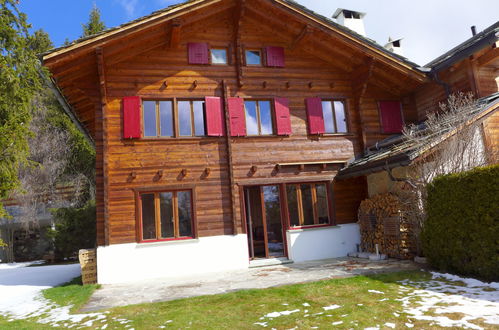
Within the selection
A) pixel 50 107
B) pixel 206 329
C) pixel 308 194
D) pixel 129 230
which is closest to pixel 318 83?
pixel 308 194

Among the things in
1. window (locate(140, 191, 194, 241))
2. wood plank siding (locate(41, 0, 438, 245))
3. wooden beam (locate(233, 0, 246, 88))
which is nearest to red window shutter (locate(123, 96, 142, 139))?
wood plank siding (locate(41, 0, 438, 245))

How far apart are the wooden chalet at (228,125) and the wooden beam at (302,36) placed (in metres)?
0.07

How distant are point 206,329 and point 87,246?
15.0 meters

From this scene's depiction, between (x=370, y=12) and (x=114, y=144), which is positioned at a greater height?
(x=370, y=12)

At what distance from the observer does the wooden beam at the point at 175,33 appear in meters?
11.1

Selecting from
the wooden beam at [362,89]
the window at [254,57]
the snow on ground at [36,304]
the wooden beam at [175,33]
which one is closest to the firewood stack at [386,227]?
the wooden beam at [362,89]

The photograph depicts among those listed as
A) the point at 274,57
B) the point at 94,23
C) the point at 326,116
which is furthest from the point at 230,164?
the point at 94,23

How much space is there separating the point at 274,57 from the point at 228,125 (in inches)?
119

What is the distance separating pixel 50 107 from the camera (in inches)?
957

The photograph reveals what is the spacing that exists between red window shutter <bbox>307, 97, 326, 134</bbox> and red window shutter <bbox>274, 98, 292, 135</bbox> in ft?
2.45

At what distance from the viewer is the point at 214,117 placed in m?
11.8

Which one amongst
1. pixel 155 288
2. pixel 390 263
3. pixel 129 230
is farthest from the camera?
pixel 129 230

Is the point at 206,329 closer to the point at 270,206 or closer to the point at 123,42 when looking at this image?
the point at 270,206

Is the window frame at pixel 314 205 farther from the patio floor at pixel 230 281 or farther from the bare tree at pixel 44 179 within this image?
the bare tree at pixel 44 179
